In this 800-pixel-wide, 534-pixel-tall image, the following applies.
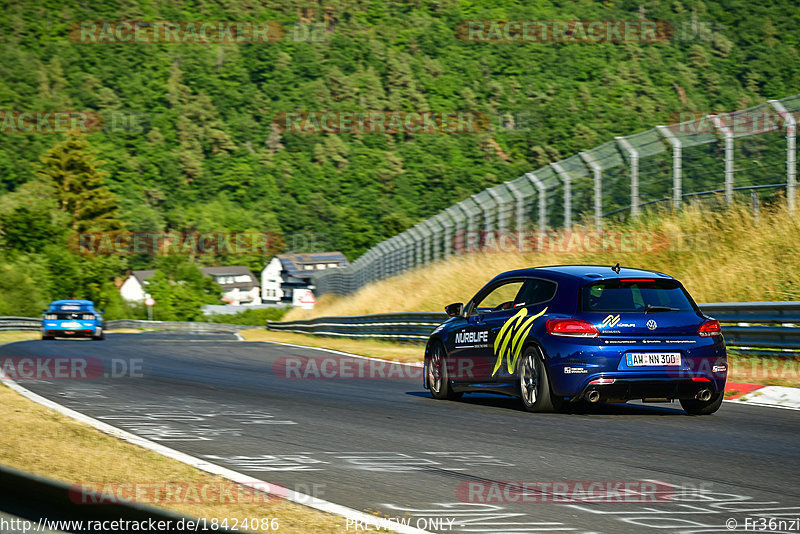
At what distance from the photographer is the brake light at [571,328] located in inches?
383

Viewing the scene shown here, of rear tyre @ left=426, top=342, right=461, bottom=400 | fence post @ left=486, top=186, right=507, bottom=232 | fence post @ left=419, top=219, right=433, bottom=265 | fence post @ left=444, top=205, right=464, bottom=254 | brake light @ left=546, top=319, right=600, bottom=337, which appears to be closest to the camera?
brake light @ left=546, top=319, right=600, bottom=337

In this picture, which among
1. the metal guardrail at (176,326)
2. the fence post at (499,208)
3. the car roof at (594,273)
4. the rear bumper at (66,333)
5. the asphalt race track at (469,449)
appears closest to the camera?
the asphalt race track at (469,449)

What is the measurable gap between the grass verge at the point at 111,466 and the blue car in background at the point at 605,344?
403 centimetres

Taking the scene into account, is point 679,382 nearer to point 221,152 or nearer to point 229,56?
point 221,152

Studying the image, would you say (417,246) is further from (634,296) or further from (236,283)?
(236,283)

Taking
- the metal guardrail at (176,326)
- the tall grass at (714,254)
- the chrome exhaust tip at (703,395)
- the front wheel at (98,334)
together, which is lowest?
the metal guardrail at (176,326)

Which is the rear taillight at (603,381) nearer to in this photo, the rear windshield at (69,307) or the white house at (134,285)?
the rear windshield at (69,307)

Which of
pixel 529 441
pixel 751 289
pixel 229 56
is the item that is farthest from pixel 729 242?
pixel 229 56

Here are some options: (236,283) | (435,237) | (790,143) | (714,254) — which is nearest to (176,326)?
(435,237)

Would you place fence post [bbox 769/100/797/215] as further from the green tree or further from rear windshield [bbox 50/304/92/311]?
the green tree

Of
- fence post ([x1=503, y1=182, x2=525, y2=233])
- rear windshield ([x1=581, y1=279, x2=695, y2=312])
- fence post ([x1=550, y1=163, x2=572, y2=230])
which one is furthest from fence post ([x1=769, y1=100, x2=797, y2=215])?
fence post ([x1=503, y1=182, x2=525, y2=233])

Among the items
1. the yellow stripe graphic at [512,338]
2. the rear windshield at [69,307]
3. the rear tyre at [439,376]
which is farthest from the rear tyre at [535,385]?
the rear windshield at [69,307]

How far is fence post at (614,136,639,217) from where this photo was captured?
20.4 m

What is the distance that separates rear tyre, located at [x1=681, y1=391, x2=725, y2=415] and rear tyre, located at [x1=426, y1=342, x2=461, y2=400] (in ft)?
9.24
